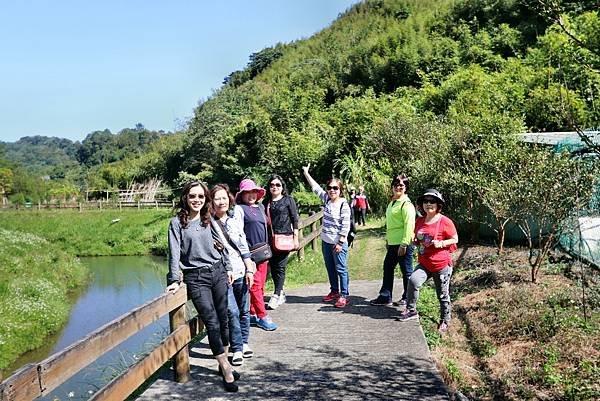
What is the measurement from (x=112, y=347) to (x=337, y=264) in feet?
11.4

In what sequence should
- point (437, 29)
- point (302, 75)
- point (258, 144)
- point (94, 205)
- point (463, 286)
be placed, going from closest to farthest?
point (463, 286), point (258, 144), point (437, 29), point (302, 75), point (94, 205)

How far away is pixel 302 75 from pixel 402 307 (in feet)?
114

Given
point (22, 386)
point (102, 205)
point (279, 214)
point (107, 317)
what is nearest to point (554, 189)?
point (279, 214)

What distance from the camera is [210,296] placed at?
4422mm

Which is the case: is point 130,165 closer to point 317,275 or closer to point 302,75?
point 302,75

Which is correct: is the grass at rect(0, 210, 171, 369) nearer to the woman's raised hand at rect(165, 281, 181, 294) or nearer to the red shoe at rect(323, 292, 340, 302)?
the red shoe at rect(323, 292, 340, 302)

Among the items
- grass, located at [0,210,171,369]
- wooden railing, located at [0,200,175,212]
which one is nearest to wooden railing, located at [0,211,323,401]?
grass, located at [0,210,171,369]

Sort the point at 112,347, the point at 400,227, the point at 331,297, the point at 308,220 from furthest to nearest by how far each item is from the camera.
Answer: the point at 308,220
the point at 331,297
the point at 400,227
the point at 112,347

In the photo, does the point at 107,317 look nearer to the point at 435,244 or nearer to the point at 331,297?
the point at 331,297

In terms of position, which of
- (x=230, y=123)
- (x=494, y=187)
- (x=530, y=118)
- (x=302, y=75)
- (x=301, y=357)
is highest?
(x=302, y=75)

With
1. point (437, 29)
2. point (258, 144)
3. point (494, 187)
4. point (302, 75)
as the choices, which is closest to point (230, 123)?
point (302, 75)

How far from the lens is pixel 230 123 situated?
3622cm

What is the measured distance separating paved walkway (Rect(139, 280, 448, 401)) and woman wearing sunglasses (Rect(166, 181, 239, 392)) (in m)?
0.36

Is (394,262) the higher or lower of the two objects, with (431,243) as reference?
lower
